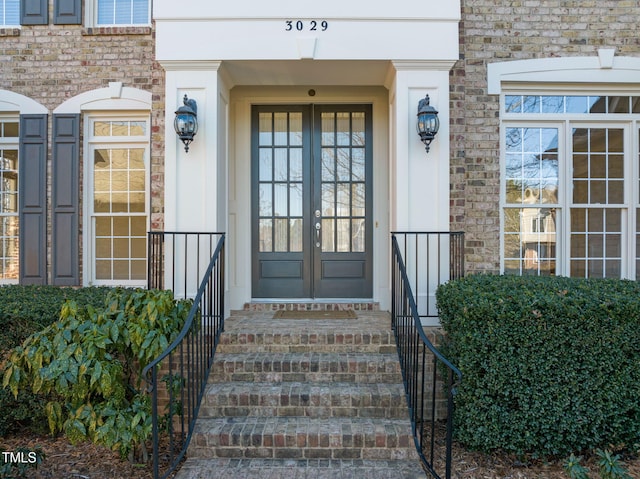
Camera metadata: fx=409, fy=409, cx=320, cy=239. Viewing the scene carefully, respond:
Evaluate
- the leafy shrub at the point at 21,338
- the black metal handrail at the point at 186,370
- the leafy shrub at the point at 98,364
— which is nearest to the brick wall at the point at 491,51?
the black metal handrail at the point at 186,370

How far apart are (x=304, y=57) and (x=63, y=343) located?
315cm

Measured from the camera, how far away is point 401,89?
4.07 metres

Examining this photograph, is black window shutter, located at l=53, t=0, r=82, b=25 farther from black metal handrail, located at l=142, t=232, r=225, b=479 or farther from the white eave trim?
the white eave trim

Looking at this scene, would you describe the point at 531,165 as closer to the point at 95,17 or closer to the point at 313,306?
the point at 313,306

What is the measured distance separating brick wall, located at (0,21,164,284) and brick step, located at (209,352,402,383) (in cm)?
332

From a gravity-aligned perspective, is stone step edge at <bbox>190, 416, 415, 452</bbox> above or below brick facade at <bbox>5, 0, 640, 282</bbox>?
below

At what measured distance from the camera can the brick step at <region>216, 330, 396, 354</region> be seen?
356 centimetres

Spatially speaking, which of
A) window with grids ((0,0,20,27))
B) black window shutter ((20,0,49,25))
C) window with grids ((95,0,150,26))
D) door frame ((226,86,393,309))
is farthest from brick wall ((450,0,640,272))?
window with grids ((0,0,20,27))

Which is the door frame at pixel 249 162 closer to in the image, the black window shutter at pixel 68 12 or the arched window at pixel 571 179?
the arched window at pixel 571 179

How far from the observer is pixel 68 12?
4672 mm

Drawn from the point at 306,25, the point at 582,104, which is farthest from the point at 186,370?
the point at 582,104

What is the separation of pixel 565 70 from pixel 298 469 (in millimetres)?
4646

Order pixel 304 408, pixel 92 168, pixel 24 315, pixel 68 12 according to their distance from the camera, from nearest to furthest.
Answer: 1. pixel 304 408
2. pixel 24 315
3. pixel 68 12
4. pixel 92 168

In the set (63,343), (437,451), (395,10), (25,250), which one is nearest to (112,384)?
(63,343)
